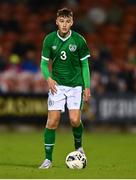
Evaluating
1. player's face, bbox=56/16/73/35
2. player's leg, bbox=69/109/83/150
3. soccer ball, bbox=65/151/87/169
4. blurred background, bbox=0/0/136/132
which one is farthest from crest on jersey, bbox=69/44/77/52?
blurred background, bbox=0/0/136/132

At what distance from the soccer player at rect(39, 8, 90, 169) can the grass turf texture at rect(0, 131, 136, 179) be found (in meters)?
0.63

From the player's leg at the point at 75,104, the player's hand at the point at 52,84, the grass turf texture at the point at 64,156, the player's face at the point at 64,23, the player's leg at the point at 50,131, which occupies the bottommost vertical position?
the grass turf texture at the point at 64,156

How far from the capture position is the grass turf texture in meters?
9.99

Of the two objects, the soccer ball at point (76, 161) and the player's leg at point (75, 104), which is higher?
the player's leg at point (75, 104)

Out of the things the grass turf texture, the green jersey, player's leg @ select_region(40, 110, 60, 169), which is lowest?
the grass turf texture

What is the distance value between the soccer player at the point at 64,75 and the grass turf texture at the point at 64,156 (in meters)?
0.63

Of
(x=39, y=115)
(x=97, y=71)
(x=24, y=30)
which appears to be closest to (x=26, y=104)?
(x=39, y=115)

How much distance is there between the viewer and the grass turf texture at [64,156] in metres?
9.99

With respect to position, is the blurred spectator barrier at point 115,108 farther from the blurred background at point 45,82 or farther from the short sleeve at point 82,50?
the short sleeve at point 82,50

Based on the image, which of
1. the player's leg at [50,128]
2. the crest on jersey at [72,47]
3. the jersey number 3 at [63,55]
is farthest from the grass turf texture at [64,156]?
the crest on jersey at [72,47]

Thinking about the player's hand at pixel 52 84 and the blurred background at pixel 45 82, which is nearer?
the player's hand at pixel 52 84

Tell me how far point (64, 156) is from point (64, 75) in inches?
107

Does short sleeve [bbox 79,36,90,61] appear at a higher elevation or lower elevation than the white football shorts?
higher

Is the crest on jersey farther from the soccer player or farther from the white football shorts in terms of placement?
the white football shorts
